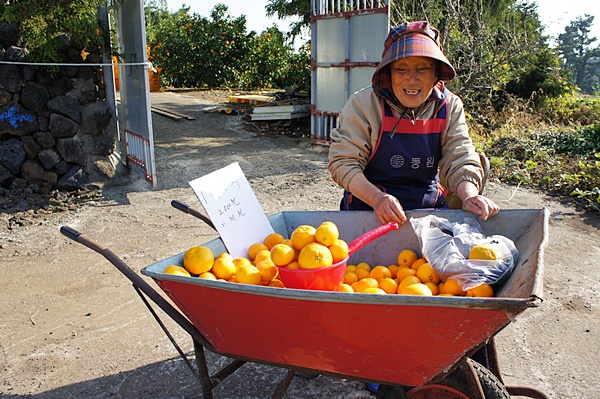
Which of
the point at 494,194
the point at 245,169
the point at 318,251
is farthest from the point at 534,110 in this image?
the point at 318,251

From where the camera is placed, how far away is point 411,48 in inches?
102

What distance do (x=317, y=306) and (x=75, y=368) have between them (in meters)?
1.98

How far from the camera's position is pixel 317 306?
Result: 1.87 meters

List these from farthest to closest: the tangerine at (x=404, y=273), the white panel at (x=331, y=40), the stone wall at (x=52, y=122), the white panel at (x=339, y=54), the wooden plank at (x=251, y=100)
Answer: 1. the wooden plank at (x=251, y=100)
2. the white panel at (x=331, y=40)
3. the white panel at (x=339, y=54)
4. the stone wall at (x=52, y=122)
5. the tangerine at (x=404, y=273)

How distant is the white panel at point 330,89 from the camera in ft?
27.4

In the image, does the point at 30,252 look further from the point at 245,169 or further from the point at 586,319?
the point at 586,319

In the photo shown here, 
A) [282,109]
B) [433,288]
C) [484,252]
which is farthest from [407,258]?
[282,109]

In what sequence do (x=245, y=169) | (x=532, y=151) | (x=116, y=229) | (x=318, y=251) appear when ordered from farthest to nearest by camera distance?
1. (x=532, y=151)
2. (x=245, y=169)
3. (x=116, y=229)
4. (x=318, y=251)

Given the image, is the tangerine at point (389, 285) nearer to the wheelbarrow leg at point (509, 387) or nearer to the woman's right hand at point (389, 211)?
the woman's right hand at point (389, 211)

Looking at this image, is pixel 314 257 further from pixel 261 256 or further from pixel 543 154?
pixel 543 154

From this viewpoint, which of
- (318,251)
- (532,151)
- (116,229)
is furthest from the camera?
(532,151)

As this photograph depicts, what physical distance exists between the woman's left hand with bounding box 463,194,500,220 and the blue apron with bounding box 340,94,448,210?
14.0 inches

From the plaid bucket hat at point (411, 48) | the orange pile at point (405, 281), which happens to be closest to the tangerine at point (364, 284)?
the orange pile at point (405, 281)

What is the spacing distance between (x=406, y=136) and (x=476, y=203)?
0.51 metres
